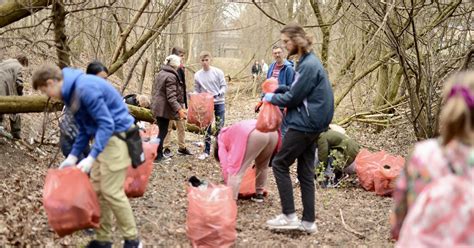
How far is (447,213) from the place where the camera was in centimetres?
206

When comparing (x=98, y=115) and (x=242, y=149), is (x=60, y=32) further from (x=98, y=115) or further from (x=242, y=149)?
(x=98, y=115)

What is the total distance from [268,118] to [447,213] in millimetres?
2750

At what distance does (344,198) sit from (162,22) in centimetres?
332

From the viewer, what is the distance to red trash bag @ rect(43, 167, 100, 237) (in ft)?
11.5

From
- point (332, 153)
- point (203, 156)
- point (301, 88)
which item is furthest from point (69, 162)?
point (203, 156)

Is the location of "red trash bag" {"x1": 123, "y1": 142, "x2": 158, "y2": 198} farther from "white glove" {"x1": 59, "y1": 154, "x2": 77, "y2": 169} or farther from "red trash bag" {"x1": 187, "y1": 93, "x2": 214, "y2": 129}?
"red trash bag" {"x1": 187, "y1": 93, "x2": 214, "y2": 129}

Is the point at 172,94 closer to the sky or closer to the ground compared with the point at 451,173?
closer to the ground

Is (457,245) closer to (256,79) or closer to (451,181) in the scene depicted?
(451,181)

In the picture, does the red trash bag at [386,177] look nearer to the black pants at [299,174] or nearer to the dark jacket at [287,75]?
the dark jacket at [287,75]

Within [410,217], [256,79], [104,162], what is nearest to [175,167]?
[104,162]

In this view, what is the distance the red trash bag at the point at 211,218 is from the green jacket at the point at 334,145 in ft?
8.35

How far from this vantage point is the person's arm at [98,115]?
11.3 ft

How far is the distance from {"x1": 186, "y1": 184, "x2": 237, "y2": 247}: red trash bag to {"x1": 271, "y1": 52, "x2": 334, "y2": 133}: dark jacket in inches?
34.6

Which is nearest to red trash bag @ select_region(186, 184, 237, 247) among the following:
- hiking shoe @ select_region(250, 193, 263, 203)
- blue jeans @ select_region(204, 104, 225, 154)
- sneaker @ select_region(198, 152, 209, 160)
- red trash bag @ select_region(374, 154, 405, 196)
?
hiking shoe @ select_region(250, 193, 263, 203)
